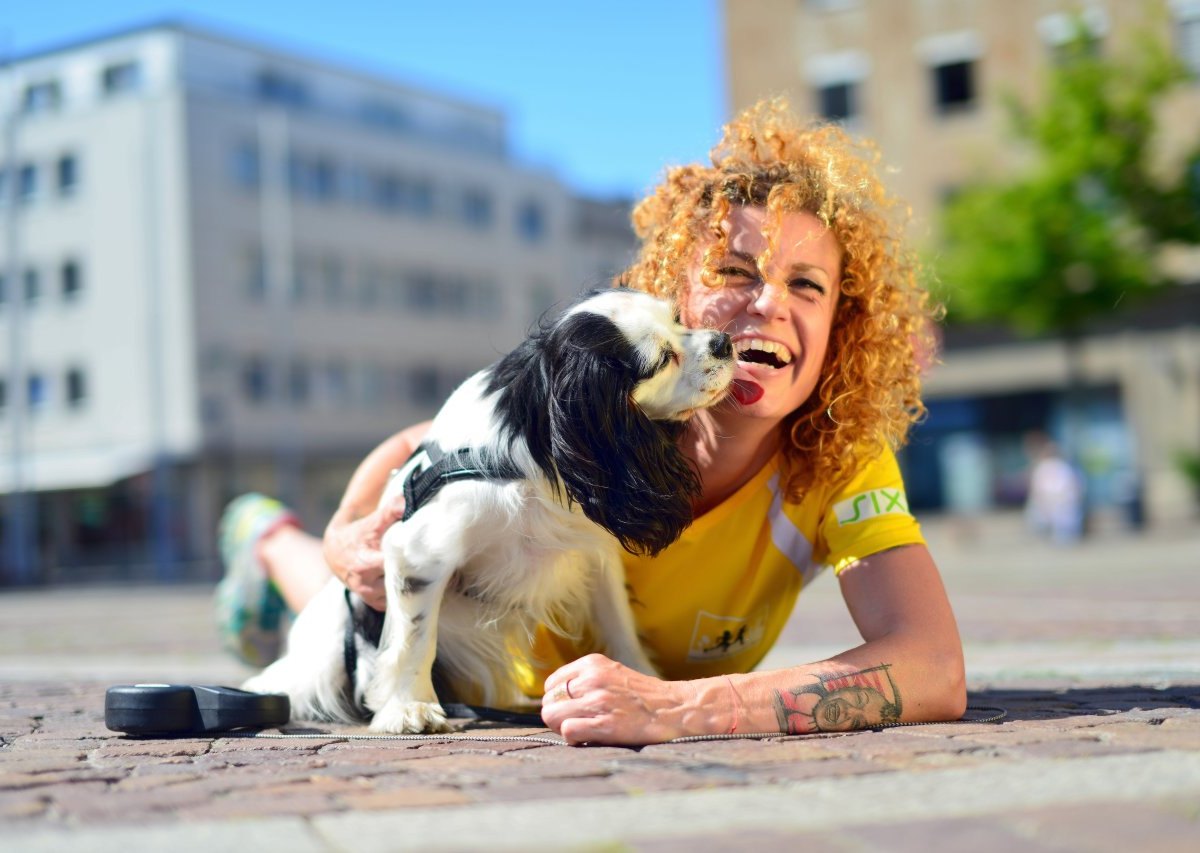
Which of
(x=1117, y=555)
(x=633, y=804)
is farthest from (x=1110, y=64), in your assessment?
(x=633, y=804)

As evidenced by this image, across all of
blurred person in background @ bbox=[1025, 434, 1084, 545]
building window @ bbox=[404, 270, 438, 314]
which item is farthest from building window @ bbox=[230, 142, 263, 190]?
blurred person in background @ bbox=[1025, 434, 1084, 545]

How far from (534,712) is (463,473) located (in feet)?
2.82

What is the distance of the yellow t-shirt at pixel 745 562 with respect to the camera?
3.79m

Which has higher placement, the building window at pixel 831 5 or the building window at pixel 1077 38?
the building window at pixel 831 5

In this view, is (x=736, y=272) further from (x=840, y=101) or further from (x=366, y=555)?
(x=840, y=101)

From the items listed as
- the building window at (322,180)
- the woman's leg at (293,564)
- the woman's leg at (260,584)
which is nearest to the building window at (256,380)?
the building window at (322,180)

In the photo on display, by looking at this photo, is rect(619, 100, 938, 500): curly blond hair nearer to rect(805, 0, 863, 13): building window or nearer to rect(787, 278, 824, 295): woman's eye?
rect(787, 278, 824, 295): woman's eye

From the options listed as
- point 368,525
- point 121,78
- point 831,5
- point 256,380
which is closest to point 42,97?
point 121,78

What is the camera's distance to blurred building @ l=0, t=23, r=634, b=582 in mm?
39812

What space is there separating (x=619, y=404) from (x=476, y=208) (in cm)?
4634

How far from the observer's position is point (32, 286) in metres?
41.5

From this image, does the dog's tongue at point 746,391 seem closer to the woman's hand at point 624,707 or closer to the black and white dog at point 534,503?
the black and white dog at point 534,503

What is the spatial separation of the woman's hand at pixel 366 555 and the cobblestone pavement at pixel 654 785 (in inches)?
15.6

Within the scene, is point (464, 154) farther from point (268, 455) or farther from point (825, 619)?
point (825, 619)
